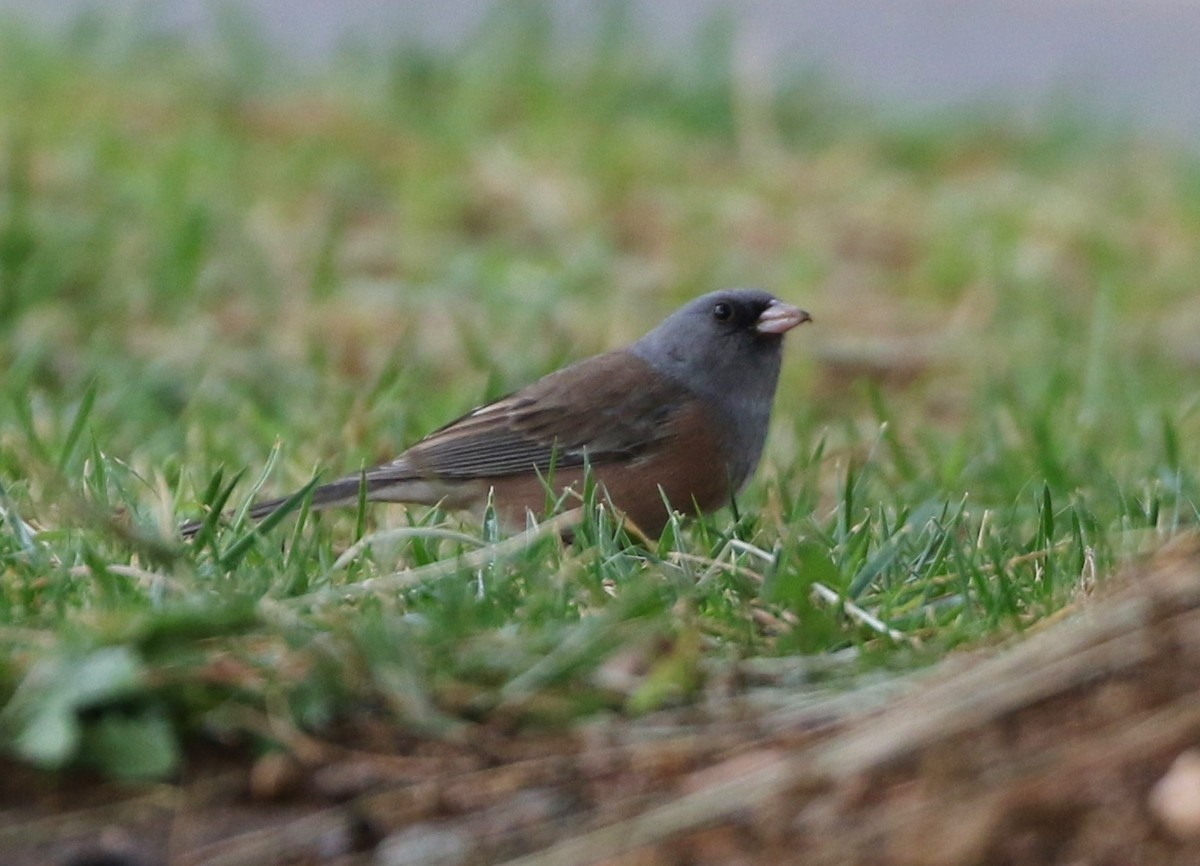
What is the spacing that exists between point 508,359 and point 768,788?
12.9 ft

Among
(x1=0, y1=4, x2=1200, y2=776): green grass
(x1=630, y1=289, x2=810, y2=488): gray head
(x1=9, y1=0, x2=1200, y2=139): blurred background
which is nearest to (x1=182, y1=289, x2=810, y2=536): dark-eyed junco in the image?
(x1=630, y1=289, x2=810, y2=488): gray head

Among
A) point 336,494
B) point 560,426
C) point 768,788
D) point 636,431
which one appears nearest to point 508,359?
point 560,426

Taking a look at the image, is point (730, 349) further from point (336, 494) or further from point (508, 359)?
point (508, 359)

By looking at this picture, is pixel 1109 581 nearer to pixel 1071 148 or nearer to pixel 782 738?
pixel 782 738

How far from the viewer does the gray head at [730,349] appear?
192 inches

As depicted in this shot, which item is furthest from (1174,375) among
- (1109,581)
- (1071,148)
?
(1109,581)

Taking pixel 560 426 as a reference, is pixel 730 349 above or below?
above

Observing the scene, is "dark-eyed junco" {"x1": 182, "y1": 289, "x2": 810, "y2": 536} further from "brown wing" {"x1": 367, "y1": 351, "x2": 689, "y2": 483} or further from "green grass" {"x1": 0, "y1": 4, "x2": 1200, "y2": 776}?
"green grass" {"x1": 0, "y1": 4, "x2": 1200, "y2": 776}

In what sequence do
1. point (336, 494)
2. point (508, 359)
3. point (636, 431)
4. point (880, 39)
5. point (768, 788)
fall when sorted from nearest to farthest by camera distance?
point (768, 788) < point (336, 494) < point (636, 431) < point (508, 359) < point (880, 39)

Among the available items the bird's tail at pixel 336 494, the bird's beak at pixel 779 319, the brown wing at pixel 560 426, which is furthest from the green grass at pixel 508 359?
the bird's beak at pixel 779 319

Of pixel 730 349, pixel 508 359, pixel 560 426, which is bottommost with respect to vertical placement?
pixel 508 359

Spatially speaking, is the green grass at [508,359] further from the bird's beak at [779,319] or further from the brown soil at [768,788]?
the bird's beak at [779,319]

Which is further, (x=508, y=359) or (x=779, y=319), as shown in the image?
(x=508, y=359)

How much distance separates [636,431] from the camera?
474cm
